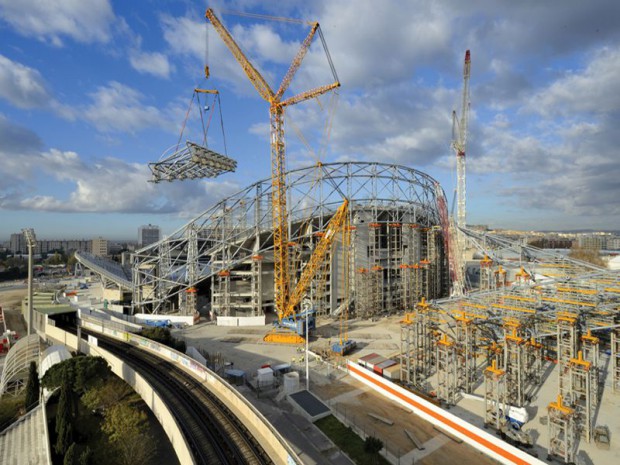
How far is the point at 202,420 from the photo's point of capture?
19.9 m

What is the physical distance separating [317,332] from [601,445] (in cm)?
3206

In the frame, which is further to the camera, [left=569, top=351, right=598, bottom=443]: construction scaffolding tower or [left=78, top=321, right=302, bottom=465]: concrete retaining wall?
[left=569, top=351, right=598, bottom=443]: construction scaffolding tower

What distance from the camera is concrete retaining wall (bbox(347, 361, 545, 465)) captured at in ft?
58.9

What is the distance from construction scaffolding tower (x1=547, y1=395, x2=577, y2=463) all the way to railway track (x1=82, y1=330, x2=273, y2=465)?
51.5ft

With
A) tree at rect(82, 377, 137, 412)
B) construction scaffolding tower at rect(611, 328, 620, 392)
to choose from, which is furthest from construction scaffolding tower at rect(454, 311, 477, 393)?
tree at rect(82, 377, 137, 412)

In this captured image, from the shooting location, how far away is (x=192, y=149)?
3569 cm

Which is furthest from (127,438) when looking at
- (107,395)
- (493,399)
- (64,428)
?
(493,399)

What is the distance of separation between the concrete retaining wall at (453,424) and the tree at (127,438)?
16.4m

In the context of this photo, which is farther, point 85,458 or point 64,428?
point 64,428

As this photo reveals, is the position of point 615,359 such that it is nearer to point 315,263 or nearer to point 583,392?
point 583,392

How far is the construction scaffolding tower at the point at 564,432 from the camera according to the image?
1817 centimetres

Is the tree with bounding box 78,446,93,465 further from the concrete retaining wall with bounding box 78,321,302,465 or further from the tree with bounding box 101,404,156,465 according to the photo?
the concrete retaining wall with bounding box 78,321,302,465

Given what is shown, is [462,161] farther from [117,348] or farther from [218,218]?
[117,348]

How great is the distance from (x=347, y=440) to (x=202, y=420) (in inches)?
345
